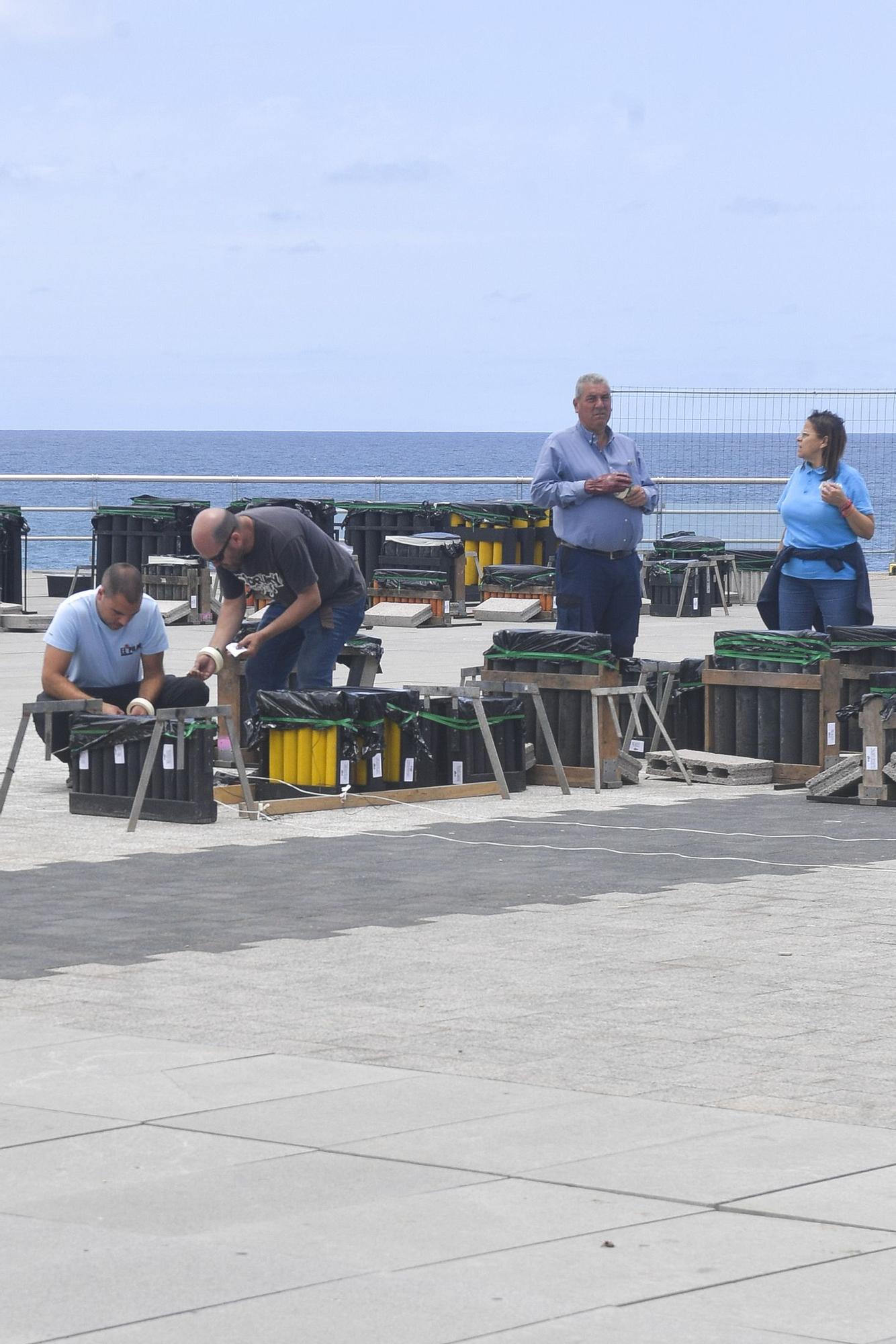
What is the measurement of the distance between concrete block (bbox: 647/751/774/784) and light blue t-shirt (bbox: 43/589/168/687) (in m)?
3.17

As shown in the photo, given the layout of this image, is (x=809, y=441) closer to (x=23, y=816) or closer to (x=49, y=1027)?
(x=23, y=816)

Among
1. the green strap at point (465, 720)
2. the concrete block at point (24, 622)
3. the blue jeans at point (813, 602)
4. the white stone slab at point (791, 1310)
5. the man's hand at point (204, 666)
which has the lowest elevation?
the concrete block at point (24, 622)

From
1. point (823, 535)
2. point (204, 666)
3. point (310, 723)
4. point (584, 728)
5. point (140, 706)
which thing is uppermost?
point (823, 535)

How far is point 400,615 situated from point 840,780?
14330 mm

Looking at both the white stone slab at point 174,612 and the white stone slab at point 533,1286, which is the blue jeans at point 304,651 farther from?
the white stone slab at point 174,612

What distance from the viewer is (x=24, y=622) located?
84.1ft

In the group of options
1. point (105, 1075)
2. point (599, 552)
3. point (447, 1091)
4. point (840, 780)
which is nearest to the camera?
point (447, 1091)

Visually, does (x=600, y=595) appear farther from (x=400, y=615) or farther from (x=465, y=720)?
(x=400, y=615)

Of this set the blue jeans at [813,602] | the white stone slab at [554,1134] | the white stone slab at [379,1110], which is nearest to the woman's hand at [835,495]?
the blue jeans at [813,602]

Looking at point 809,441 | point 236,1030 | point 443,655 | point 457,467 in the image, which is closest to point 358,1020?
point 236,1030

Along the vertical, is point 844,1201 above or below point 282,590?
below

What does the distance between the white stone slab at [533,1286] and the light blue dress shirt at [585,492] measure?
870cm

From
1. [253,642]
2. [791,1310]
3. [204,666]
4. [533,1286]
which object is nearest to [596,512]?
[253,642]

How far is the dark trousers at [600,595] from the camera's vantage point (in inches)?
531
